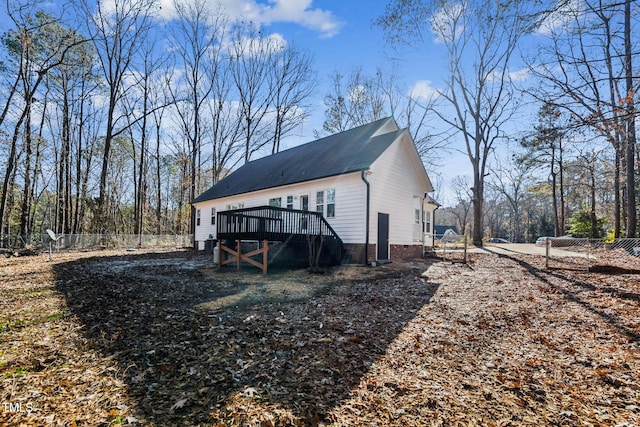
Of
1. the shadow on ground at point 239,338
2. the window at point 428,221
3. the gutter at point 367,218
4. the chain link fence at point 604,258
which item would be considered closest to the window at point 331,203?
the gutter at point 367,218

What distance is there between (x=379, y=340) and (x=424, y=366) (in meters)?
0.94

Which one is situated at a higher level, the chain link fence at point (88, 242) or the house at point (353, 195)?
the house at point (353, 195)

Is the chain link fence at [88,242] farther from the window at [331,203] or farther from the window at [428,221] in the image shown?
the window at [428,221]

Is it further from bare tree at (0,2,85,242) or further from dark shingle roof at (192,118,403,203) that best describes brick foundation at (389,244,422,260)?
bare tree at (0,2,85,242)

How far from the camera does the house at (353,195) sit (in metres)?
11.6

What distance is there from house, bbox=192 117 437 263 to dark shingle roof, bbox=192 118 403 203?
6cm

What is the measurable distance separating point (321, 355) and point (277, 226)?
22.3 feet

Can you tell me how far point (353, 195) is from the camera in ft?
40.3

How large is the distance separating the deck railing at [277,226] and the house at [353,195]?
4 cm

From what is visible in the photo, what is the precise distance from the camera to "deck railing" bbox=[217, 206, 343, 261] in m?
10.5

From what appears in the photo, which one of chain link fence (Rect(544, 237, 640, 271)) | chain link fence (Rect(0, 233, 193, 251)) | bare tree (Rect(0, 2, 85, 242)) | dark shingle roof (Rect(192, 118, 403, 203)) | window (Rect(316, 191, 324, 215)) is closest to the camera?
chain link fence (Rect(544, 237, 640, 271))

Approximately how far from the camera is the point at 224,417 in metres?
2.98

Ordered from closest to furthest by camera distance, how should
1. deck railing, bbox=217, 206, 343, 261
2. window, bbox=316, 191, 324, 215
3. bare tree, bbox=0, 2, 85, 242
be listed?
1. deck railing, bbox=217, 206, 343, 261
2. window, bbox=316, 191, 324, 215
3. bare tree, bbox=0, 2, 85, 242

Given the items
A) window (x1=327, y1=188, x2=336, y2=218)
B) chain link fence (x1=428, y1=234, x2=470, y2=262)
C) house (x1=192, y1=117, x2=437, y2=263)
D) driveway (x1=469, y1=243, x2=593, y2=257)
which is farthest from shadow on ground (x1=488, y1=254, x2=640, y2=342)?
window (x1=327, y1=188, x2=336, y2=218)
